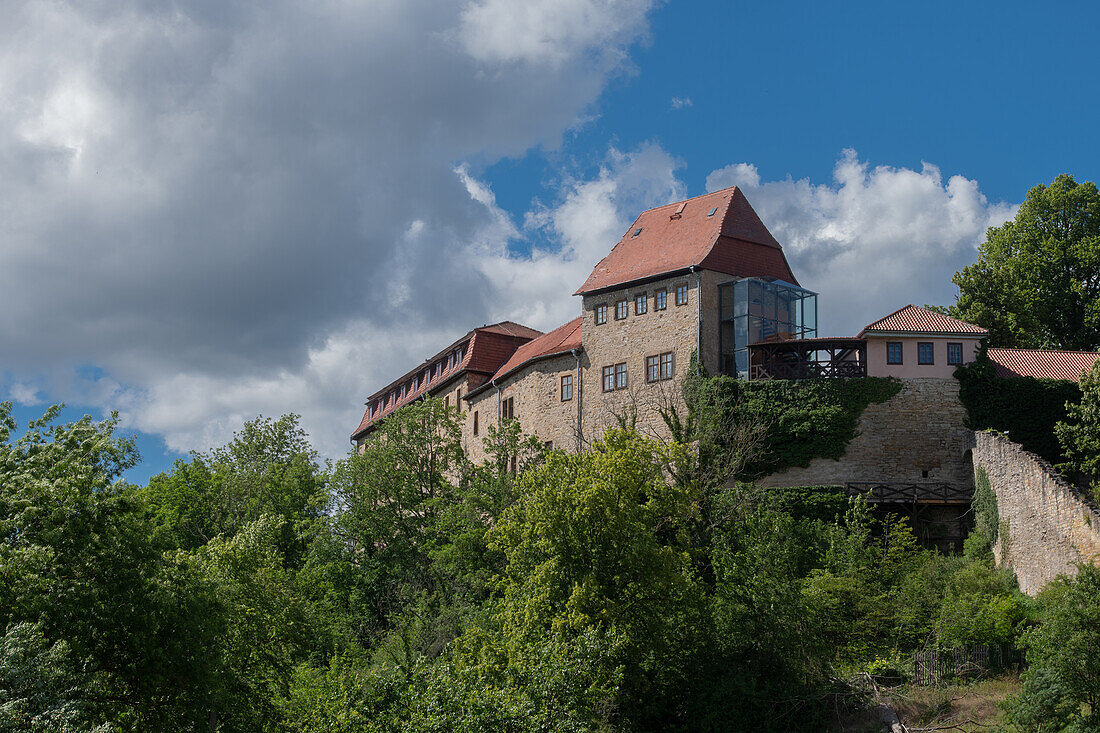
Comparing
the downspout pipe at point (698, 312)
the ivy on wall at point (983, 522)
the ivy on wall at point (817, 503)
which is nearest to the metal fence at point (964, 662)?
the ivy on wall at point (983, 522)

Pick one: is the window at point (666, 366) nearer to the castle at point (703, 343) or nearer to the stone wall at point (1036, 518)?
the castle at point (703, 343)

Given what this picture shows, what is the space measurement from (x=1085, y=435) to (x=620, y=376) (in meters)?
18.6

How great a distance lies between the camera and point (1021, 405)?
136 ft

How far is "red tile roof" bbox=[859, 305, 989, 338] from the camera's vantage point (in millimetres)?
42625

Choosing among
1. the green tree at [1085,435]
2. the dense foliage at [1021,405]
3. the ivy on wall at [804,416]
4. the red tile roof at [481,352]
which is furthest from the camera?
the red tile roof at [481,352]

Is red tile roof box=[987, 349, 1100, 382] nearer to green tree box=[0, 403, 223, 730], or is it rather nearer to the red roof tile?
the red roof tile

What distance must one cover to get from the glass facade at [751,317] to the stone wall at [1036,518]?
10.3 metres

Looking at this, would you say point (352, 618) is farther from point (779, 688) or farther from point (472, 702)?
point (472, 702)

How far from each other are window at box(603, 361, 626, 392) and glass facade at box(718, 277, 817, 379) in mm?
4409

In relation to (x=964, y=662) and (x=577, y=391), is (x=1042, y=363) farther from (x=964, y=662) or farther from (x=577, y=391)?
(x=577, y=391)

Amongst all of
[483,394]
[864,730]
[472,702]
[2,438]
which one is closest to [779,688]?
[864,730]

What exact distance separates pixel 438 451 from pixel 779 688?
2284cm

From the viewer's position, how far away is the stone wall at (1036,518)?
3022 centimetres

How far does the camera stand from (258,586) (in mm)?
30750
